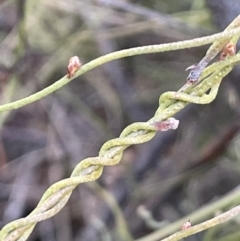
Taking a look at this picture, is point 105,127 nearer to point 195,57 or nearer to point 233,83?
point 195,57

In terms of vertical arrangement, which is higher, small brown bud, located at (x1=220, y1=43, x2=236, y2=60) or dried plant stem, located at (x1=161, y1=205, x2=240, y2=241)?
small brown bud, located at (x1=220, y1=43, x2=236, y2=60)

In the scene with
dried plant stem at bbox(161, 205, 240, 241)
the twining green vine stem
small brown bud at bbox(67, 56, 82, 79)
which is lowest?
dried plant stem at bbox(161, 205, 240, 241)

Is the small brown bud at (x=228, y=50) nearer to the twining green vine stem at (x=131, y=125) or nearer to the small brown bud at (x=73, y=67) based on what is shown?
the twining green vine stem at (x=131, y=125)

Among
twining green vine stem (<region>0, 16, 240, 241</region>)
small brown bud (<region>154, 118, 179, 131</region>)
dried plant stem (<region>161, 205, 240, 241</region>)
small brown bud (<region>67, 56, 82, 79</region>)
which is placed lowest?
dried plant stem (<region>161, 205, 240, 241</region>)

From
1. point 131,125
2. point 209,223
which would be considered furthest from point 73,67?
point 209,223

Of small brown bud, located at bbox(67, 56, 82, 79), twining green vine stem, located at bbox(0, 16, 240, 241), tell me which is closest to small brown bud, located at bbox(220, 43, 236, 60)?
twining green vine stem, located at bbox(0, 16, 240, 241)

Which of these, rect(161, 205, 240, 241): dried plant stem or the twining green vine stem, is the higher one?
the twining green vine stem

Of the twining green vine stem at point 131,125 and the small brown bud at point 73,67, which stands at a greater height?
the small brown bud at point 73,67

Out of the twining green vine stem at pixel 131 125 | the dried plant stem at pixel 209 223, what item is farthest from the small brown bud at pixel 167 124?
the dried plant stem at pixel 209 223

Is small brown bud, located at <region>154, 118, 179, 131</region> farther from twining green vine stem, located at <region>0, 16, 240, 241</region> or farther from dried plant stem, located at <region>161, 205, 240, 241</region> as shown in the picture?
dried plant stem, located at <region>161, 205, 240, 241</region>

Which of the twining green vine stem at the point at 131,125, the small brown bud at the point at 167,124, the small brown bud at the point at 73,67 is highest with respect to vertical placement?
the small brown bud at the point at 73,67

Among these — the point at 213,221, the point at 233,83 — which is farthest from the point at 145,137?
the point at 233,83

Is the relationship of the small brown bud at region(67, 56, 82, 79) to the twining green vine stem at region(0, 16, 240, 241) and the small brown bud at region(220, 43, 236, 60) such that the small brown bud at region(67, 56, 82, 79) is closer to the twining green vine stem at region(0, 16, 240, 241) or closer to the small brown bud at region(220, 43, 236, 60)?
the twining green vine stem at region(0, 16, 240, 241)
